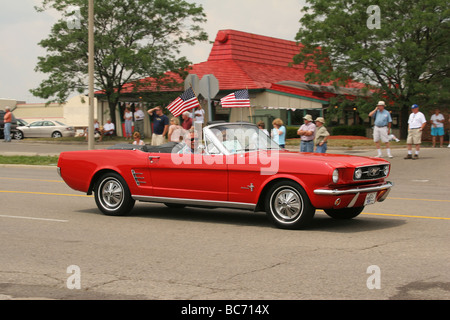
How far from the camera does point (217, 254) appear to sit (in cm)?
781

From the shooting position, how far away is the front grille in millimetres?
9250

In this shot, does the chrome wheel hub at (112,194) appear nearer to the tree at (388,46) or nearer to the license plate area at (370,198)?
the license plate area at (370,198)

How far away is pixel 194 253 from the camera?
788cm

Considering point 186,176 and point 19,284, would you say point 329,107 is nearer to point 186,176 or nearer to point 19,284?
point 186,176

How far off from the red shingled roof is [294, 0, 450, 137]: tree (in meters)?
3.93

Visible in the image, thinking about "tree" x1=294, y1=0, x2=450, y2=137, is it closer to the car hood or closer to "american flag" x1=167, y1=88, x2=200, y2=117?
"american flag" x1=167, y1=88, x2=200, y2=117

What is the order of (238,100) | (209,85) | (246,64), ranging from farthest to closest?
(246,64), (209,85), (238,100)

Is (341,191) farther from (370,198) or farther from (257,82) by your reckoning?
(257,82)

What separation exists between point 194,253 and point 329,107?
108 feet

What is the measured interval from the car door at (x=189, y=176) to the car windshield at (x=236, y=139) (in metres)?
0.24

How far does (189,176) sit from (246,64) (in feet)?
125

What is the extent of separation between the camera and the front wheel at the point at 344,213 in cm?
1035

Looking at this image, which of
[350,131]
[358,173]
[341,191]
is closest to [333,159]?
[358,173]
